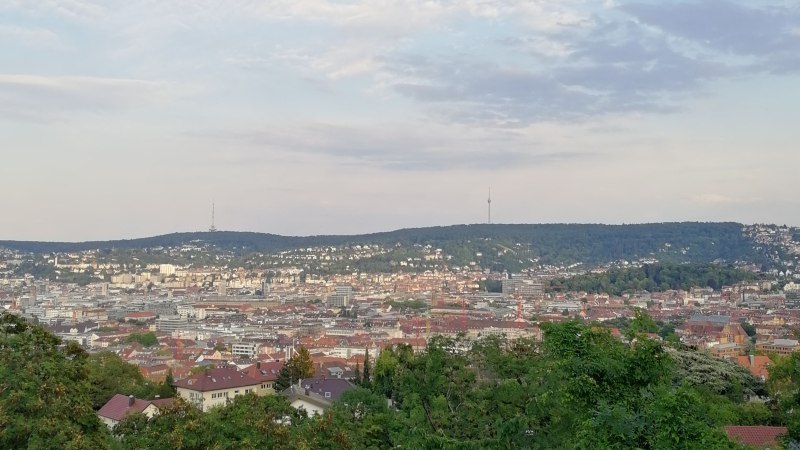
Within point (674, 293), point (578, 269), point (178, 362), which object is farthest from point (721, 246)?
point (178, 362)

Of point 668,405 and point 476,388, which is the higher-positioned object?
point 668,405

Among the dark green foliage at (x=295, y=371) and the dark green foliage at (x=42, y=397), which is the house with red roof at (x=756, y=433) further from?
the dark green foliage at (x=295, y=371)

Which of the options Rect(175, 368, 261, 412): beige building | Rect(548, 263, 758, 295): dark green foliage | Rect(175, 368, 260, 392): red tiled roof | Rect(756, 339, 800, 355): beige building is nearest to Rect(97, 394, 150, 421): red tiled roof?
Rect(175, 368, 261, 412): beige building

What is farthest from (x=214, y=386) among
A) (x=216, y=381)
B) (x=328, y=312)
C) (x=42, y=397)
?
(x=328, y=312)

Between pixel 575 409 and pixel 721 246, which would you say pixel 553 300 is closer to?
pixel 721 246

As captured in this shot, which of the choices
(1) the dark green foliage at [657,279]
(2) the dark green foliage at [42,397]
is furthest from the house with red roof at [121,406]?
(1) the dark green foliage at [657,279]
